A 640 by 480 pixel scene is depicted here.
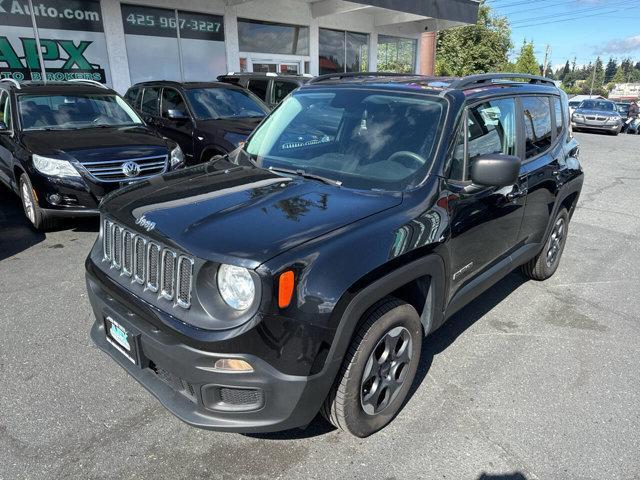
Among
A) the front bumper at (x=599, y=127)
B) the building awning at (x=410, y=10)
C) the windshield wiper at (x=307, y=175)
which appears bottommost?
the front bumper at (x=599, y=127)

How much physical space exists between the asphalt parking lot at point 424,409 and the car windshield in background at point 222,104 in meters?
3.99

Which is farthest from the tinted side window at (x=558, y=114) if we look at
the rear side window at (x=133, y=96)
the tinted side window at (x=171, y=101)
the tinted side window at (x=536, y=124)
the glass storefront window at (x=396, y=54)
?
the glass storefront window at (x=396, y=54)

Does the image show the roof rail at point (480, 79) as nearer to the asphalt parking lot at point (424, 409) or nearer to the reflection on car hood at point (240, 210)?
the reflection on car hood at point (240, 210)

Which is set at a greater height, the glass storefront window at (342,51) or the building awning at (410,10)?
the building awning at (410,10)

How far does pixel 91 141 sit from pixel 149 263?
13.1ft

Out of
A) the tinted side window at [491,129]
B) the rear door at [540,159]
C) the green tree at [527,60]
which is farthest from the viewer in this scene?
the green tree at [527,60]

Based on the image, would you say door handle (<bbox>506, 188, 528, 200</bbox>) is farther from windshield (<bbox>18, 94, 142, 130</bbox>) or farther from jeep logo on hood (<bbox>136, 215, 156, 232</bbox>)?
windshield (<bbox>18, 94, 142, 130</bbox>)

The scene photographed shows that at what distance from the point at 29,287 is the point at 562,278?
16.5ft

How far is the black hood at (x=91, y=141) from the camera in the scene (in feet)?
17.9

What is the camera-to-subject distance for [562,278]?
489 cm

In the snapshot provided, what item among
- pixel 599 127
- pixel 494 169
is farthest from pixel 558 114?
pixel 599 127

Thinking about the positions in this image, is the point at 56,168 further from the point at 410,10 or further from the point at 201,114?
the point at 410,10

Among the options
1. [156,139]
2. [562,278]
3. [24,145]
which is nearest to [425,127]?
[562,278]

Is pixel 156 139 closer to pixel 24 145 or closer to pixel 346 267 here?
pixel 24 145
